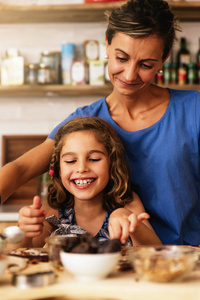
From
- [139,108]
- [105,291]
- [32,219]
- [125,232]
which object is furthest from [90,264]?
[139,108]

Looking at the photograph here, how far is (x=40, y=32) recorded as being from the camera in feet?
10.8

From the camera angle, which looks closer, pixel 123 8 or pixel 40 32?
pixel 123 8

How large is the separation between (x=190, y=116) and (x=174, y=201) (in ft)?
1.11

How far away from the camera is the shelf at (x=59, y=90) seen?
3.04 meters

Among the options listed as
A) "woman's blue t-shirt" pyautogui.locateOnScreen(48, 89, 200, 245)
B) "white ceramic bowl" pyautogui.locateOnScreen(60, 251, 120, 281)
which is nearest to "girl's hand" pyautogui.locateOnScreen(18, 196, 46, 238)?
"white ceramic bowl" pyautogui.locateOnScreen(60, 251, 120, 281)

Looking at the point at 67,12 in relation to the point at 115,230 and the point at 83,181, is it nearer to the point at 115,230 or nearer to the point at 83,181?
the point at 83,181

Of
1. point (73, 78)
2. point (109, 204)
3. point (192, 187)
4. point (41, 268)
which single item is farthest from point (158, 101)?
point (73, 78)

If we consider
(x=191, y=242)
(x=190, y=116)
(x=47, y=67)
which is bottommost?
(x=191, y=242)

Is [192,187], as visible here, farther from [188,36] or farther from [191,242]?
[188,36]

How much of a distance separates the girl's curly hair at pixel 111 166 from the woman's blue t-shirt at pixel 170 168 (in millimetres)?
84

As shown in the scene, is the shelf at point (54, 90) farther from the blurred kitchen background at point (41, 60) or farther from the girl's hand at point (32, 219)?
the girl's hand at point (32, 219)

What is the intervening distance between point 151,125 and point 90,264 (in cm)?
94

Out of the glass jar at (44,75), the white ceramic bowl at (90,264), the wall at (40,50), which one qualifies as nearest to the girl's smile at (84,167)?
the white ceramic bowl at (90,264)

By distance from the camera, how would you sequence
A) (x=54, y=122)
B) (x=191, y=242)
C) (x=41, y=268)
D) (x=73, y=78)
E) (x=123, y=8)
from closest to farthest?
1. (x=41, y=268)
2. (x=123, y=8)
3. (x=191, y=242)
4. (x=73, y=78)
5. (x=54, y=122)
